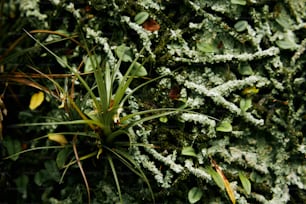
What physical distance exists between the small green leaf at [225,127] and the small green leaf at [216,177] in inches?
7.2

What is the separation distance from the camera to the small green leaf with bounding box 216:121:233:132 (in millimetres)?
1769

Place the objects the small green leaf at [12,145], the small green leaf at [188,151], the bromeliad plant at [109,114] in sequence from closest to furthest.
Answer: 1. the bromeliad plant at [109,114]
2. the small green leaf at [188,151]
3. the small green leaf at [12,145]

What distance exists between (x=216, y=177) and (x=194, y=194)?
0.13 metres

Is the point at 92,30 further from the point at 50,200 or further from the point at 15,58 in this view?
the point at 50,200

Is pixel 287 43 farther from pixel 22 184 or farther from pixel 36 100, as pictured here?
pixel 22 184

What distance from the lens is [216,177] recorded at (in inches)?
67.9

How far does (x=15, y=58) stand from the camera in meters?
1.86

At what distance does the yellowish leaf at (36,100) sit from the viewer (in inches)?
73.0

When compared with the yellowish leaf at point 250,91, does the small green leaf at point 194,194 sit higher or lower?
lower

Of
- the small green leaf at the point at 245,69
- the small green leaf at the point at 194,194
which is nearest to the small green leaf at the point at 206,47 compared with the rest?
the small green leaf at the point at 245,69

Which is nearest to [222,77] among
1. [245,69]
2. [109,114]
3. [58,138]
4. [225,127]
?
[245,69]

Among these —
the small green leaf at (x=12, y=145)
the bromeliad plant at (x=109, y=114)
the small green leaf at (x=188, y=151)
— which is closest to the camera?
the bromeliad plant at (x=109, y=114)

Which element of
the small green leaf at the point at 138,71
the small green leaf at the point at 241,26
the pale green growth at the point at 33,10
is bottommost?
the small green leaf at the point at 138,71

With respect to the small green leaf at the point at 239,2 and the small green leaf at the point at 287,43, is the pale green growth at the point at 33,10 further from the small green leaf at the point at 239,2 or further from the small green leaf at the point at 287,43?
Answer: the small green leaf at the point at 287,43
